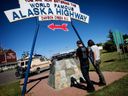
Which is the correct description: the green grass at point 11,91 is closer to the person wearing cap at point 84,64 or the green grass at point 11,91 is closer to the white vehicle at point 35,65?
the person wearing cap at point 84,64

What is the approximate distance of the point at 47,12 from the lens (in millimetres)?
8664

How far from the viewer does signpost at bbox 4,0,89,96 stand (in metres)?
7.61

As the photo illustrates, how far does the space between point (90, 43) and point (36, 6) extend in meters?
3.52

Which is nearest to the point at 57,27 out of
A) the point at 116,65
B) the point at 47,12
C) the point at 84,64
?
the point at 47,12

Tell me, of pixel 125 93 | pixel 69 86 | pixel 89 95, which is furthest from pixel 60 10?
pixel 125 93

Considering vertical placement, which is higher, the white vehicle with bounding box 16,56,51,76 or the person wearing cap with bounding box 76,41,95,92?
the person wearing cap with bounding box 76,41,95,92

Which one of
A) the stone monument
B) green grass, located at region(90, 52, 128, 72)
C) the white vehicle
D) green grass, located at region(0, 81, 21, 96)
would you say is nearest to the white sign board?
the stone monument

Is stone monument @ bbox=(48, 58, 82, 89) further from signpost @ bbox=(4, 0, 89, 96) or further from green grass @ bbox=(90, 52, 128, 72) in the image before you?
green grass @ bbox=(90, 52, 128, 72)

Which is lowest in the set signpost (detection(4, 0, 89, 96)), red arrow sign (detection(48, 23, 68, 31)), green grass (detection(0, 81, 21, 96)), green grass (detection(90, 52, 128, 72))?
green grass (detection(0, 81, 21, 96))

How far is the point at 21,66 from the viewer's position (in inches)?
787

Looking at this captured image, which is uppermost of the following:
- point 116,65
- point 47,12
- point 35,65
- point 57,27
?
point 47,12

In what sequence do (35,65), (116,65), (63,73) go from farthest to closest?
(35,65)
(116,65)
(63,73)

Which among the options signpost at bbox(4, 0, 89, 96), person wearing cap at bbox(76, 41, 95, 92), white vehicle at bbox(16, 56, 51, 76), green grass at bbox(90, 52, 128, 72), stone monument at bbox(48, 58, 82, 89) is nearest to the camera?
person wearing cap at bbox(76, 41, 95, 92)

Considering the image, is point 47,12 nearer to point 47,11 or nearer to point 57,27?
point 47,11
